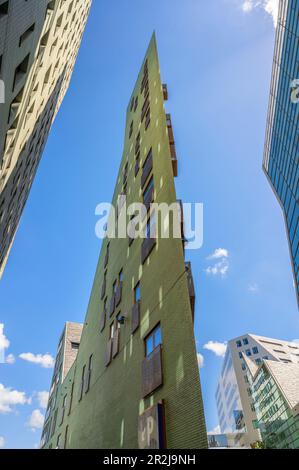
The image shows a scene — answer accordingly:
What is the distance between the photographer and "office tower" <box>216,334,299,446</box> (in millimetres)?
83250

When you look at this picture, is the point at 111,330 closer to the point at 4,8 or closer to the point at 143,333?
the point at 143,333

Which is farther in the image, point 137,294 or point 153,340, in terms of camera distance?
point 137,294

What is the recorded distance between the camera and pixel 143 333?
11.3 meters

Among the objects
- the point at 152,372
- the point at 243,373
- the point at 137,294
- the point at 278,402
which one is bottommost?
the point at 152,372

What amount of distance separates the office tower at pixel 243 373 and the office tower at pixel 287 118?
196ft

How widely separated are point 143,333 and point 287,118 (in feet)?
121

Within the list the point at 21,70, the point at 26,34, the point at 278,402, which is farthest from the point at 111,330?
the point at 278,402

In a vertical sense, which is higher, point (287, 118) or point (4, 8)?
point (287, 118)

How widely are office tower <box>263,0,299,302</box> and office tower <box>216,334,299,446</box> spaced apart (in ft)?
196

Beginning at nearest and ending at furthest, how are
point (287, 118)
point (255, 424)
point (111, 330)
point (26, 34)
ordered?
point (26, 34) → point (111, 330) → point (287, 118) → point (255, 424)

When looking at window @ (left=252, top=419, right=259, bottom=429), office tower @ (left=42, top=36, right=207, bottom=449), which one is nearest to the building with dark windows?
window @ (left=252, top=419, right=259, bottom=429)

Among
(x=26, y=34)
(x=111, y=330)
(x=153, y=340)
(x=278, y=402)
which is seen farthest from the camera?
(x=278, y=402)
